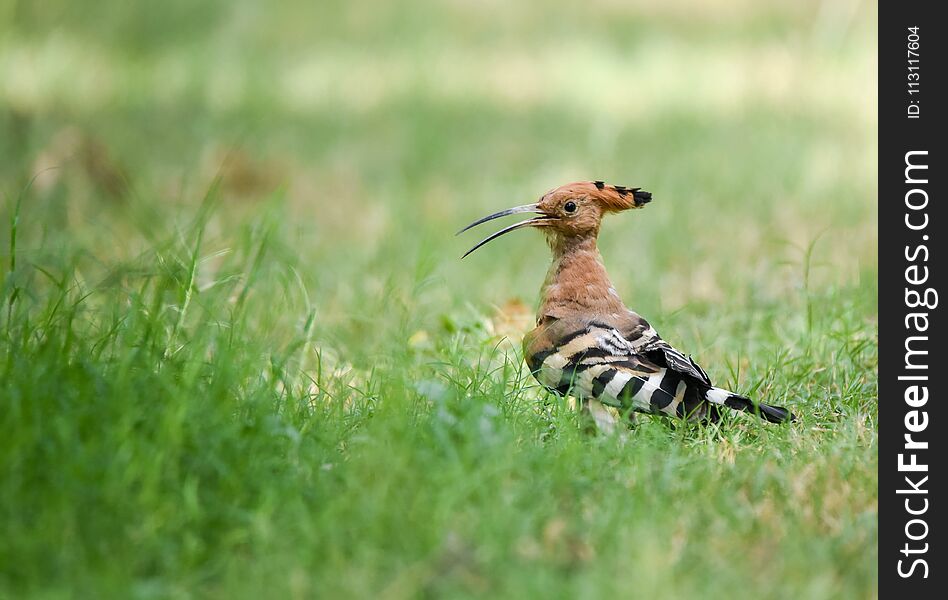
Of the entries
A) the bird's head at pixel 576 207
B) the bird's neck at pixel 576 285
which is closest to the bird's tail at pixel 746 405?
the bird's neck at pixel 576 285

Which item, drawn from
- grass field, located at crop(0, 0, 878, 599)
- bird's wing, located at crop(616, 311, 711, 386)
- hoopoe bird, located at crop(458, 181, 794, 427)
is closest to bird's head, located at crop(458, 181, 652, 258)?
hoopoe bird, located at crop(458, 181, 794, 427)

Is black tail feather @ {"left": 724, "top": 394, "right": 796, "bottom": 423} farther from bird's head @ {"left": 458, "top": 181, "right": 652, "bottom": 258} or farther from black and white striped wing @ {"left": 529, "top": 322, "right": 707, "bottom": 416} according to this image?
bird's head @ {"left": 458, "top": 181, "right": 652, "bottom": 258}

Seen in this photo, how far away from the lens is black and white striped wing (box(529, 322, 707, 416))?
10.8ft

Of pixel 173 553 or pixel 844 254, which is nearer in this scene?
pixel 173 553

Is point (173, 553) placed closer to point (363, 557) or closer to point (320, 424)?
point (363, 557)

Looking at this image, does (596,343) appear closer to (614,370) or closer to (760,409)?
(614,370)

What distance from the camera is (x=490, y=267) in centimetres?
618

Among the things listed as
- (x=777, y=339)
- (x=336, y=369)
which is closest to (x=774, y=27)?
(x=777, y=339)

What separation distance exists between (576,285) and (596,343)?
0.24 metres

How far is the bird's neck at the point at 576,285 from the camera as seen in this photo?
11.5ft

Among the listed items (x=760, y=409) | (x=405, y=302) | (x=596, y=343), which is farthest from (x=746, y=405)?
(x=405, y=302)

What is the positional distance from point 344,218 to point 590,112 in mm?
2894

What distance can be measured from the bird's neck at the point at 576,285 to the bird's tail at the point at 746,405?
0.40 m

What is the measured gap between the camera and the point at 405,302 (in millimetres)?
5402
